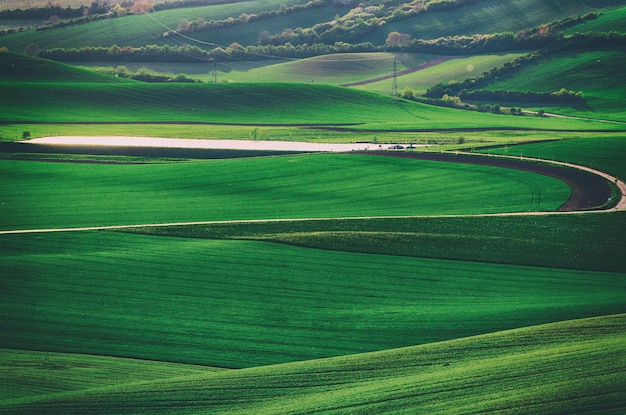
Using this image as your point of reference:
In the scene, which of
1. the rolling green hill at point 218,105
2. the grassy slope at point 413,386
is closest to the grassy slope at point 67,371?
the grassy slope at point 413,386

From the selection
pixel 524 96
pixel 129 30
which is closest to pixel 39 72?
pixel 129 30

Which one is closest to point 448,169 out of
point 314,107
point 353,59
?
point 314,107

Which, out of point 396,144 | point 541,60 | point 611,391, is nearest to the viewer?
point 611,391

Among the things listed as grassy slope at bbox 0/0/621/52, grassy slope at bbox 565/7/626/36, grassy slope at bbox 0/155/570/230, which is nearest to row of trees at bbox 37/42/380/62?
grassy slope at bbox 0/0/621/52

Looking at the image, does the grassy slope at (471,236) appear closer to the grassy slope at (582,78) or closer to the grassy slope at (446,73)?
the grassy slope at (582,78)

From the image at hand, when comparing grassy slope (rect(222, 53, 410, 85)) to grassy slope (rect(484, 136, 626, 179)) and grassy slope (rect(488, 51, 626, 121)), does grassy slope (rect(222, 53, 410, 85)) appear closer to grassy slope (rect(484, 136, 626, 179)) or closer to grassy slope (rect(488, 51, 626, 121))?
grassy slope (rect(488, 51, 626, 121))

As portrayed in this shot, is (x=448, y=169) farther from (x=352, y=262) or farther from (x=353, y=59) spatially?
(x=353, y=59)
